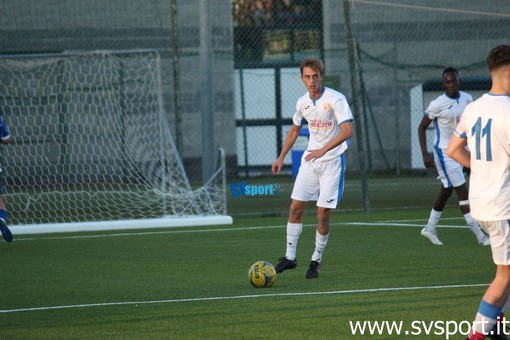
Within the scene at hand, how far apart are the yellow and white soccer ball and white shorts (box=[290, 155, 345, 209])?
1.13 meters

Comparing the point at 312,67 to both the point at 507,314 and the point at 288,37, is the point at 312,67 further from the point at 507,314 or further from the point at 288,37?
the point at 288,37

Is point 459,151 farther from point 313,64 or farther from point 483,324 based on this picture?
point 313,64

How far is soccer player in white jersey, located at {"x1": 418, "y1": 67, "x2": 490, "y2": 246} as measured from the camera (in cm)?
1251

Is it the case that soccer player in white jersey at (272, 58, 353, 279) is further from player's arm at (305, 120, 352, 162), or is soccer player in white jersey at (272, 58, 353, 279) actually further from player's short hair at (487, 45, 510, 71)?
player's short hair at (487, 45, 510, 71)

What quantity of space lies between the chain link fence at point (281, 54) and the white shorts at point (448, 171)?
10306 mm

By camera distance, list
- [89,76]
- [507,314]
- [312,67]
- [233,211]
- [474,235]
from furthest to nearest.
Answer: [89,76]
[233,211]
[474,235]
[312,67]
[507,314]

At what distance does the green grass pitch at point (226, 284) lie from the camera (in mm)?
7348

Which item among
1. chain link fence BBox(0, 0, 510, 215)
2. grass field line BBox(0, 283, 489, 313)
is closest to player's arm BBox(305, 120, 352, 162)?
grass field line BBox(0, 283, 489, 313)

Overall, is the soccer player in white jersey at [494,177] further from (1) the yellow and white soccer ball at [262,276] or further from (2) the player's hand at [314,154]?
(2) the player's hand at [314,154]

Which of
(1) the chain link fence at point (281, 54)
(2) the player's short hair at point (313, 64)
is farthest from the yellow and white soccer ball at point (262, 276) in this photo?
(1) the chain link fence at point (281, 54)

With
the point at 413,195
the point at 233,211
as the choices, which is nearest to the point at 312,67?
the point at 233,211

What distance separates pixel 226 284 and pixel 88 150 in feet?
43.2

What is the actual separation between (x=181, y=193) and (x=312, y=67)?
7.33m

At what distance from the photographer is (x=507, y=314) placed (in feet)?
24.1
